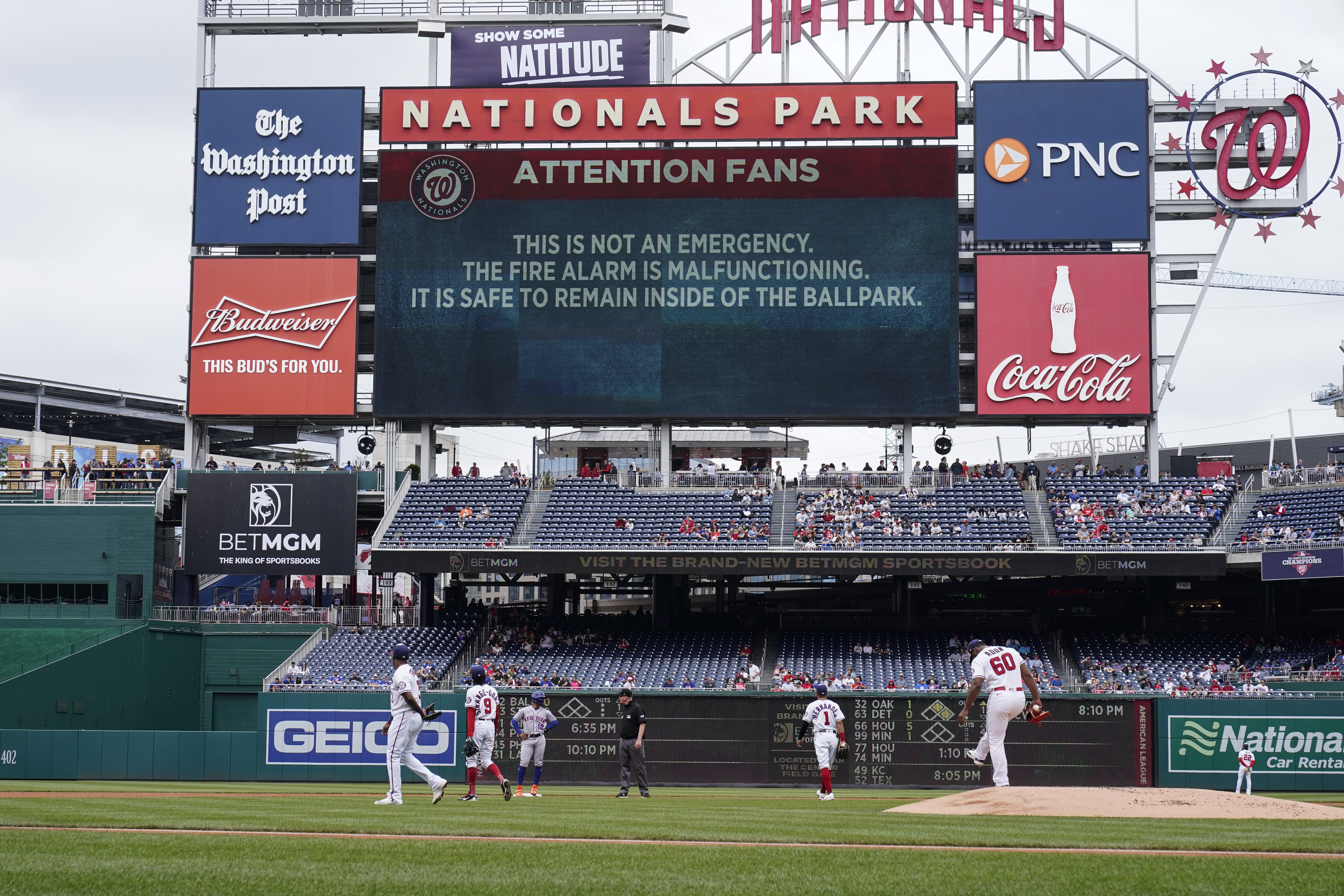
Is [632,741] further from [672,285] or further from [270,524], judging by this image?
[270,524]

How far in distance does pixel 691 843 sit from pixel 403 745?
19.0 ft

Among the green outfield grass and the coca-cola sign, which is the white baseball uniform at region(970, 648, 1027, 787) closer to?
the green outfield grass

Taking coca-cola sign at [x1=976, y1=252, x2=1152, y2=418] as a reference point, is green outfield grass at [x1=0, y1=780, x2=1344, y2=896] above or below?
below

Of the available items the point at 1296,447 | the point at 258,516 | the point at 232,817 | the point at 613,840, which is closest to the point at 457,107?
the point at 258,516

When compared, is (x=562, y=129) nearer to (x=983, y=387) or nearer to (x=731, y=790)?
(x=983, y=387)

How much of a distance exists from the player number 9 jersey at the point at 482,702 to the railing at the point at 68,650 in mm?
19784

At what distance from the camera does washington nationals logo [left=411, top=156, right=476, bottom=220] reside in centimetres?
3894

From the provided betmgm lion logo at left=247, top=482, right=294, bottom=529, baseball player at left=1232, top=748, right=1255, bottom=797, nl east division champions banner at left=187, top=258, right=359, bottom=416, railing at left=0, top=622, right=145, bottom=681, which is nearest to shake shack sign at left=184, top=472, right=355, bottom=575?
betmgm lion logo at left=247, top=482, right=294, bottom=529

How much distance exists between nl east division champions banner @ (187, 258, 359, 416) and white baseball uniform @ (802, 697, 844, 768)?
2198 centimetres

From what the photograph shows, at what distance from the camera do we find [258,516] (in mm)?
38531

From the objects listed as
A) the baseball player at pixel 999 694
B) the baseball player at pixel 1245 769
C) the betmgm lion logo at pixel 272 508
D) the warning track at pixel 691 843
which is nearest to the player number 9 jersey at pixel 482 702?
the baseball player at pixel 999 694

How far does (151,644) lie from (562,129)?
16.9 meters

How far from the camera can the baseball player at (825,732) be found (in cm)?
1978

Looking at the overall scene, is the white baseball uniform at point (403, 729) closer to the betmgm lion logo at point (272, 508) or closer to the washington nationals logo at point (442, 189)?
the betmgm lion logo at point (272, 508)
